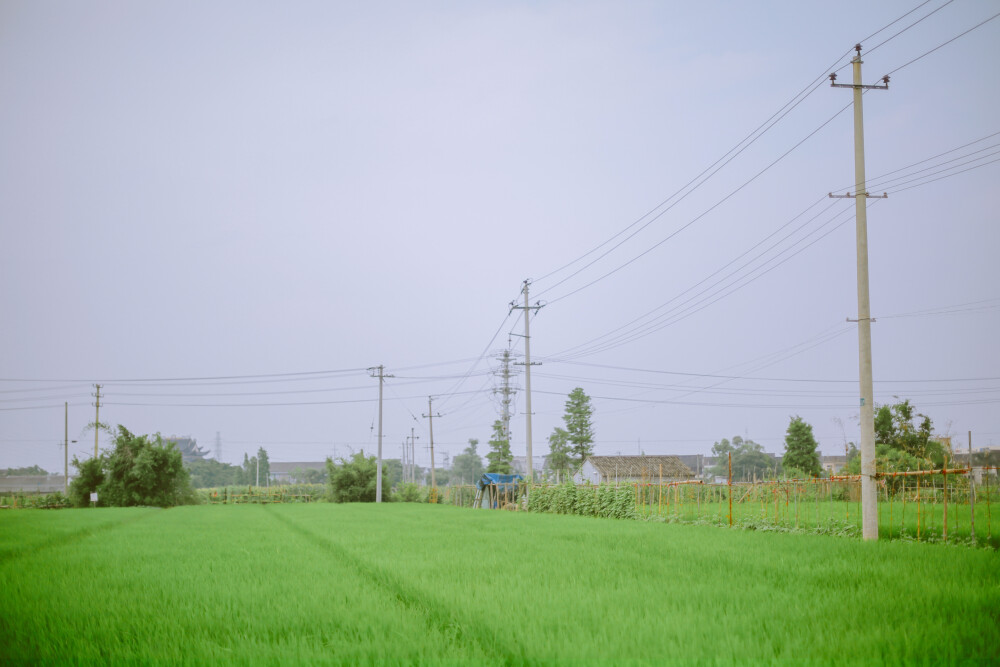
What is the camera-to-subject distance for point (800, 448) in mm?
51969

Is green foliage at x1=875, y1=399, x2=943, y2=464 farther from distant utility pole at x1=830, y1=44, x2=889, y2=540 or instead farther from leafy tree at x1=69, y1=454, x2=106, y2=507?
leafy tree at x1=69, y1=454, x2=106, y2=507

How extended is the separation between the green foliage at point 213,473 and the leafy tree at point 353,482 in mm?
66299

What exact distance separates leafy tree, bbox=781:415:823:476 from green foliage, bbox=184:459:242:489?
3516 inches

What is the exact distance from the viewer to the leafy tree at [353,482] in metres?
56.0

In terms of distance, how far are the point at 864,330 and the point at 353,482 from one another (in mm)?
45656

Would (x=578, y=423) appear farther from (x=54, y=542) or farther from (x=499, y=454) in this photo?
(x=54, y=542)

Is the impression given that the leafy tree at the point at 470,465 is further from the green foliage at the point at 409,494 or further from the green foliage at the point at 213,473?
the green foliage at the point at 409,494

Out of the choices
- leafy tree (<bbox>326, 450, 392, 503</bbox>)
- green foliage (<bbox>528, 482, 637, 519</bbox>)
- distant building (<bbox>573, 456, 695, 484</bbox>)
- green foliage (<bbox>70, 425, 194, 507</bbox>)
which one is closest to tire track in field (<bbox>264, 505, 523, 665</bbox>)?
green foliage (<bbox>528, 482, 637, 519</bbox>)

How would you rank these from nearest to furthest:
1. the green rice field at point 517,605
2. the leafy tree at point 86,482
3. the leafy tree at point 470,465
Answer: the green rice field at point 517,605
the leafy tree at point 86,482
the leafy tree at point 470,465

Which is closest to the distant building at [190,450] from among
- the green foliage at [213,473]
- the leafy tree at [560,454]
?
the green foliage at [213,473]

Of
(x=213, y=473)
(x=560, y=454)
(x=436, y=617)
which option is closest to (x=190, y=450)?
(x=213, y=473)

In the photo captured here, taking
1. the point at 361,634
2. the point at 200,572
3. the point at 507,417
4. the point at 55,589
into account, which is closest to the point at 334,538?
the point at 200,572

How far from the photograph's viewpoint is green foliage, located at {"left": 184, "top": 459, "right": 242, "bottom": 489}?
11569 cm

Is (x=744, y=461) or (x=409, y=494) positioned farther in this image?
(x=744, y=461)
